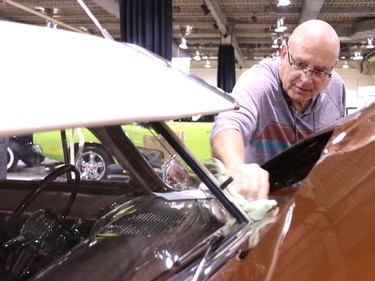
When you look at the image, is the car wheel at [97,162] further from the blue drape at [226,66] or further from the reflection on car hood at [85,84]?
the blue drape at [226,66]

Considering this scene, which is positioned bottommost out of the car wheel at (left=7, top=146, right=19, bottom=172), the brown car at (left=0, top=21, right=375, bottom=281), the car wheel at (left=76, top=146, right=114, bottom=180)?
the car wheel at (left=7, top=146, right=19, bottom=172)

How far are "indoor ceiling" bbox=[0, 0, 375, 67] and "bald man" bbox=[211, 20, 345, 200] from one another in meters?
6.13

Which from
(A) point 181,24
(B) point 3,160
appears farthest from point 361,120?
(A) point 181,24

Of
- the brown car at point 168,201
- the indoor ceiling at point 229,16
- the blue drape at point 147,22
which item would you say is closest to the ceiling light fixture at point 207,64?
the indoor ceiling at point 229,16

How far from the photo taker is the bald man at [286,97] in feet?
7.52

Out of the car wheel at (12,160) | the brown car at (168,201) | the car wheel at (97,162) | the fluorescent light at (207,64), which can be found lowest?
the car wheel at (12,160)

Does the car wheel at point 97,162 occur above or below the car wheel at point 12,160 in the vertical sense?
above

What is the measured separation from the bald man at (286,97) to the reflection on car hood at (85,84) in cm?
100

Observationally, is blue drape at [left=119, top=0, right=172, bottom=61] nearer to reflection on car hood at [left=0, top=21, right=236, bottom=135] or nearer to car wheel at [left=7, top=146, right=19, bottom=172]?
car wheel at [left=7, top=146, right=19, bottom=172]

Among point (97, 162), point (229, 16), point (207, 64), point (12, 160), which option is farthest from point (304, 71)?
point (207, 64)

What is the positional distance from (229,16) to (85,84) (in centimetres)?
1156

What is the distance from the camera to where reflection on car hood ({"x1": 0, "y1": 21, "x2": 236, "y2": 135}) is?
735mm

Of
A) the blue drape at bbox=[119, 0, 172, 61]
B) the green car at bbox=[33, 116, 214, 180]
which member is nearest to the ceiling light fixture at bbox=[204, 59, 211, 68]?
the blue drape at bbox=[119, 0, 172, 61]


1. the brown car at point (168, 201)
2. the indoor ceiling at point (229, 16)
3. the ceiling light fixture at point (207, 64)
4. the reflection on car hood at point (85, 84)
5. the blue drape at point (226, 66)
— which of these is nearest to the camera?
the reflection on car hood at point (85, 84)
